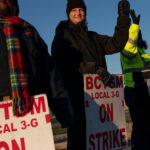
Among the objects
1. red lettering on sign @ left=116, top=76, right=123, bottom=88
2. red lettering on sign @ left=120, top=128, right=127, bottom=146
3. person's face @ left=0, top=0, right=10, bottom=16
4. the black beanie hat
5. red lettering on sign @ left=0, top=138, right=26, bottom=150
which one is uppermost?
the black beanie hat

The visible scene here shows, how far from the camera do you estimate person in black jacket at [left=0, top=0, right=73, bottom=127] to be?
2354mm

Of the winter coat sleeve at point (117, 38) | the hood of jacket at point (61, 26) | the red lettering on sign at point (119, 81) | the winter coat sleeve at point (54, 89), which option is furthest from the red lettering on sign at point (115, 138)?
the hood of jacket at point (61, 26)

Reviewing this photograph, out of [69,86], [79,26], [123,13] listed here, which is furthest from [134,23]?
[69,86]

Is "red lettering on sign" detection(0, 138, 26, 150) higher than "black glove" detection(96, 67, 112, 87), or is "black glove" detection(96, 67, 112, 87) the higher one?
"black glove" detection(96, 67, 112, 87)

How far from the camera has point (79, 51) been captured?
11.4ft

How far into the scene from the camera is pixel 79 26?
11.8 ft

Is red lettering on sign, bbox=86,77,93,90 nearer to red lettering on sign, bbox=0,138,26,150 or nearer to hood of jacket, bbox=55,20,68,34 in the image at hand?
hood of jacket, bbox=55,20,68,34

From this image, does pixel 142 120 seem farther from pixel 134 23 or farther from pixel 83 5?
pixel 83 5

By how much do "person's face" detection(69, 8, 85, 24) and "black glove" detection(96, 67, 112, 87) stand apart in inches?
24.8

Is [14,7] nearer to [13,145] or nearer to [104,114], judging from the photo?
[13,145]

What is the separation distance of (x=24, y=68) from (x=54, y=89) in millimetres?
301

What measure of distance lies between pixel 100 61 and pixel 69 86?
17.6 inches

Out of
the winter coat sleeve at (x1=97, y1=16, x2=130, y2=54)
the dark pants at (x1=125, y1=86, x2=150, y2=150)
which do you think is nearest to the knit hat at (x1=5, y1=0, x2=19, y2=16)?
the winter coat sleeve at (x1=97, y1=16, x2=130, y2=54)

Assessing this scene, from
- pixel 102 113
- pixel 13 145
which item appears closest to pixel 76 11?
pixel 102 113
